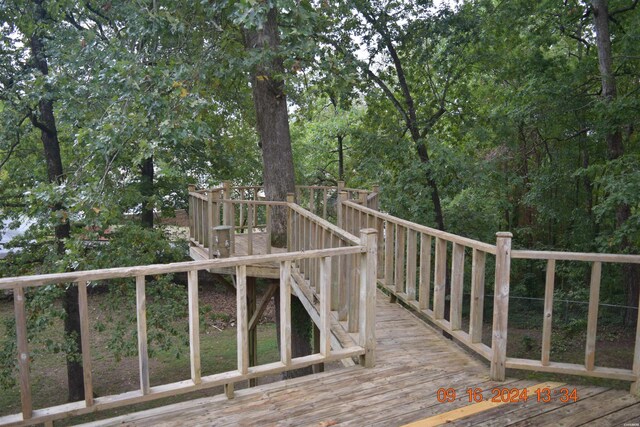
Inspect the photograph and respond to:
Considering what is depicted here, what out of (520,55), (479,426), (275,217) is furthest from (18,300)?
(520,55)

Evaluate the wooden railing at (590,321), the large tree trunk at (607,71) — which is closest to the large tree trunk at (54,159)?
the wooden railing at (590,321)

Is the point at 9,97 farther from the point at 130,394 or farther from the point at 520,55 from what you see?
the point at 520,55

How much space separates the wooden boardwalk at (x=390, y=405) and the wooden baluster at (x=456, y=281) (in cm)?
39

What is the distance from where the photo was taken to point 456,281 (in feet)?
13.3

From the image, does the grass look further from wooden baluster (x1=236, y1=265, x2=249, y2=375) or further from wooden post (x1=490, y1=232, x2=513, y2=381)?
wooden post (x1=490, y1=232, x2=513, y2=381)

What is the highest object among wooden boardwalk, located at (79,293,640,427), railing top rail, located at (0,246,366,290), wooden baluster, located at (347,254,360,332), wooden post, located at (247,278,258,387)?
railing top rail, located at (0,246,366,290)

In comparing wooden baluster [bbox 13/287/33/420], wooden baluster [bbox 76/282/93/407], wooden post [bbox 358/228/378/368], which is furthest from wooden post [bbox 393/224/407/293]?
wooden baluster [bbox 13/287/33/420]

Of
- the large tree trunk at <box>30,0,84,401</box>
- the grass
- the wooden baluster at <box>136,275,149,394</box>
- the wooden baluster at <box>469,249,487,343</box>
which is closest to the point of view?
the wooden baluster at <box>136,275,149,394</box>

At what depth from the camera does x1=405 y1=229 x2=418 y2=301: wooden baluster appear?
476cm

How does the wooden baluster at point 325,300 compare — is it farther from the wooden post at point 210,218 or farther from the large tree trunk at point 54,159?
the large tree trunk at point 54,159

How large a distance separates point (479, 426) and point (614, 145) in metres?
6.95

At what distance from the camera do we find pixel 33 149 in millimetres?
9727

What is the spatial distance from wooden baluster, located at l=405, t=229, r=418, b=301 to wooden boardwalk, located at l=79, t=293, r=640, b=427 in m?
1.11
